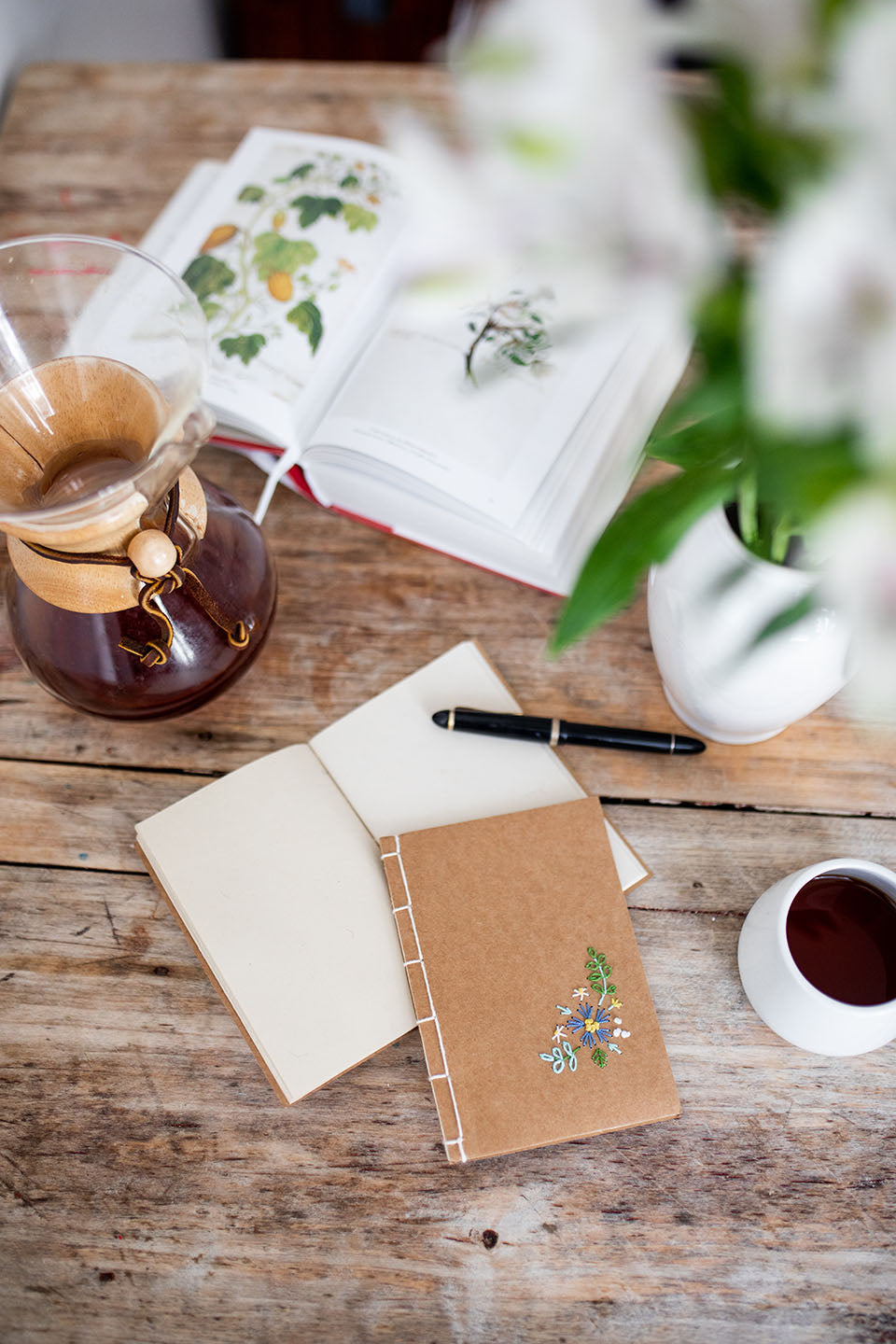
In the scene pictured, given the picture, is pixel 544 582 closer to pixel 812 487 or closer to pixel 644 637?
pixel 644 637

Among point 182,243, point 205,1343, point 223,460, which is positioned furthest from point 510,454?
point 205,1343

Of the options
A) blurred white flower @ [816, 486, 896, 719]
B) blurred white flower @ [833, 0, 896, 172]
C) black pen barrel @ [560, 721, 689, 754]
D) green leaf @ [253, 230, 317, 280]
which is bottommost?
black pen barrel @ [560, 721, 689, 754]

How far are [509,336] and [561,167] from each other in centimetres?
60

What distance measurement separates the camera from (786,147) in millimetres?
305

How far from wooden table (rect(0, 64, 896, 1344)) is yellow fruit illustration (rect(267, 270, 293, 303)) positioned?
1.04 feet

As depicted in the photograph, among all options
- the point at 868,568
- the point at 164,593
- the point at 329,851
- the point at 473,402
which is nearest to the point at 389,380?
the point at 473,402

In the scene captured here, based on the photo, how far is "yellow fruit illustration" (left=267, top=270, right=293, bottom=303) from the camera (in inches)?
34.4

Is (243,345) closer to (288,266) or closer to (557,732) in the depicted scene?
(288,266)

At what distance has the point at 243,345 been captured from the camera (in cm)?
86

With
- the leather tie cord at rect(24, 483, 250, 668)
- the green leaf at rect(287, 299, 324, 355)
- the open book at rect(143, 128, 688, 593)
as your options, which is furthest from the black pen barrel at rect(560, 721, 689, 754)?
the green leaf at rect(287, 299, 324, 355)

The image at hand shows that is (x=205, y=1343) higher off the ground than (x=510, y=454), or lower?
lower

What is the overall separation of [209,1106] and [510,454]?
1.77 ft

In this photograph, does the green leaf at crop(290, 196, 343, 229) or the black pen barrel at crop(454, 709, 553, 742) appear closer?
the black pen barrel at crop(454, 709, 553, 742)

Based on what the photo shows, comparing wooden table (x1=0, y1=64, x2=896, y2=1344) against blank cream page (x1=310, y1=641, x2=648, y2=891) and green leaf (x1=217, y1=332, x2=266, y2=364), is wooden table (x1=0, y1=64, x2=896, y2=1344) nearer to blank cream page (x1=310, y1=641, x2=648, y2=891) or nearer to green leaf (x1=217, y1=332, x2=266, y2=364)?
blank cream page (x1=310, y1=641, x2=648, y2=891)
